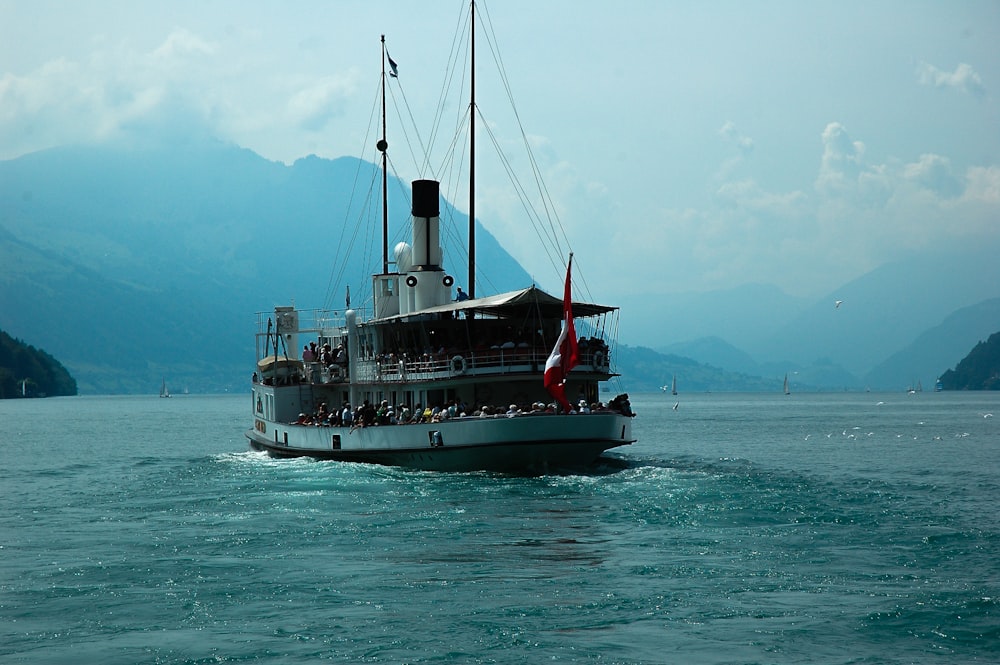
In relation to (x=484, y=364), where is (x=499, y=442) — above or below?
below

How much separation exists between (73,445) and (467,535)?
182ft

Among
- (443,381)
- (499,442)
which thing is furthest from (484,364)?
(499,442)

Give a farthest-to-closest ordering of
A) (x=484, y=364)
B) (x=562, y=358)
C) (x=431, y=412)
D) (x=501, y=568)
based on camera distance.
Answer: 1. (x=431, y=412)
2. (x=484, y=364)
3. (x=562, y=358)
4. (x=501, y=568)

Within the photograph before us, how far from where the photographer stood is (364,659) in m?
17.1

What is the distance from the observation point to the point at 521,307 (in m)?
41.1

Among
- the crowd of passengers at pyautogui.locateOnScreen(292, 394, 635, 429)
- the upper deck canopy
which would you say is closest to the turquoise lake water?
the crowd of passengers at pyautogui.locateOnScreen(292, 394, 635, 429)

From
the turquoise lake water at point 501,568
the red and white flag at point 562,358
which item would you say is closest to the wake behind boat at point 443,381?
the red and white flag at point 562,358

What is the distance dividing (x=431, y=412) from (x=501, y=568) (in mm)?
17940

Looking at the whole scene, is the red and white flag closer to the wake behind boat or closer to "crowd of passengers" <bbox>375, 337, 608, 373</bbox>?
the wake behind boat

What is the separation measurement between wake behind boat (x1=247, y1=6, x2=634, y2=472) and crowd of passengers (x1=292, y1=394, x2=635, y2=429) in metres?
0.07

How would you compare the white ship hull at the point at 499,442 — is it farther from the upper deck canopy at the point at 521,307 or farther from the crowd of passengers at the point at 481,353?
the upper deck canopy at the point at 521,307

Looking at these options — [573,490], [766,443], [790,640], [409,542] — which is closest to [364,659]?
[790,640]

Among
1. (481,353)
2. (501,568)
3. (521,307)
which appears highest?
(521,307)

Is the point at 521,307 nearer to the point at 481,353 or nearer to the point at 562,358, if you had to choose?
the point at 481,353
